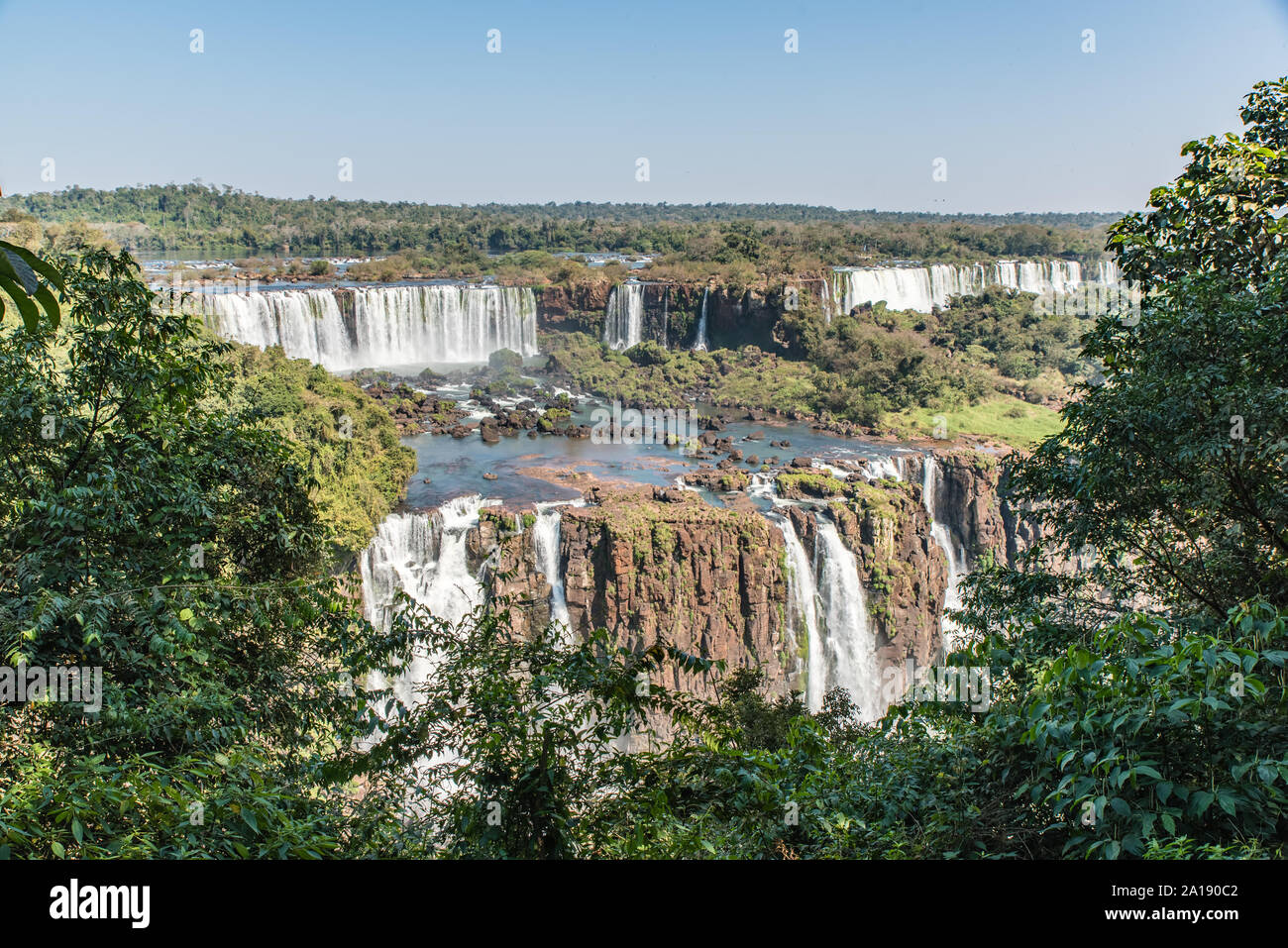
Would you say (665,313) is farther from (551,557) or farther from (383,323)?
(551,557)

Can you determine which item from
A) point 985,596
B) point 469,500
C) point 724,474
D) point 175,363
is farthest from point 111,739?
point 724,474

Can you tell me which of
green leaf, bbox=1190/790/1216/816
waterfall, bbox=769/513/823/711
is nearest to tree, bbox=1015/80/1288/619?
green leaf, bbox=1190/790/1216/816

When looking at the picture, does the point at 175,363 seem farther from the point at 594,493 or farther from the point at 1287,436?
the point at 594,493

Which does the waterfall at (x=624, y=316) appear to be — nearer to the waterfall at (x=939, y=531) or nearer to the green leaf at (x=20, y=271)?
the waterfall at (x=939, y=531)

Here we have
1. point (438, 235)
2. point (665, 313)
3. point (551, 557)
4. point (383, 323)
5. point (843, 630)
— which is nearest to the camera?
point (551, 557)

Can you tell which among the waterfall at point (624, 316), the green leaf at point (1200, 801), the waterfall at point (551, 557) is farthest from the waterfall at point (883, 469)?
the green leaf at point (1200, 801)

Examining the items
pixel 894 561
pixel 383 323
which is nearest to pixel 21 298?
pixel 894 561
